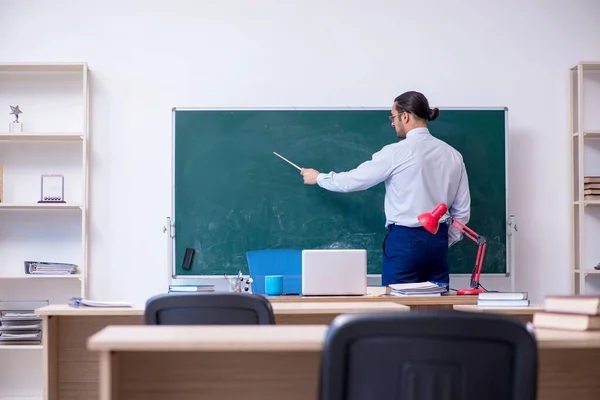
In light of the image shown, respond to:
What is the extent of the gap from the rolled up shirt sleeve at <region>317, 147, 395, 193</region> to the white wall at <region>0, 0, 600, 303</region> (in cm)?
92

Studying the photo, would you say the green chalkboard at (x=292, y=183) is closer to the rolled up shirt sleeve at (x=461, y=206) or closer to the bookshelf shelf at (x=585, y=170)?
the bookshelf shelf at (x=585, y=170)

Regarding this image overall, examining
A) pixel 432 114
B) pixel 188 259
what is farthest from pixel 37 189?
pixel 432 114

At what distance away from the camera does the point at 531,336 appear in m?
1.55

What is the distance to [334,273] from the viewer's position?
149 inches

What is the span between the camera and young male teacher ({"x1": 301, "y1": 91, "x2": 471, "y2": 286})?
470cm

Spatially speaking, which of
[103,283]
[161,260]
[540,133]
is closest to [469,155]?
[540,133]

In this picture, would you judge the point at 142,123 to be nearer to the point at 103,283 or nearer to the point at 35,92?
the point at 35,92

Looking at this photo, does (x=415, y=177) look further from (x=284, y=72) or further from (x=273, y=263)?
(x=284, y=72)

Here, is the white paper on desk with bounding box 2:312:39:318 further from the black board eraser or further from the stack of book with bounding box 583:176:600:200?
the stack of book with bounding box 583:176:600:200

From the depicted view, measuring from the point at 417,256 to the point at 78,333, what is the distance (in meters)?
2.13

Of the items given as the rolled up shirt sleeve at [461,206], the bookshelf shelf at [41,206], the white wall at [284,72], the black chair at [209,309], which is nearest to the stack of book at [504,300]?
the black chair at [209,309]

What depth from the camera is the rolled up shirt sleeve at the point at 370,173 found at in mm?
4805

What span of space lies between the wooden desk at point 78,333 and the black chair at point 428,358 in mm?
1396

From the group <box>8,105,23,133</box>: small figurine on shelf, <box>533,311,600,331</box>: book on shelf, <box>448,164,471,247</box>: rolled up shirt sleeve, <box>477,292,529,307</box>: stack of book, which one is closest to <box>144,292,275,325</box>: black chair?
<box>533,311,600,331</box>: book on shelf
